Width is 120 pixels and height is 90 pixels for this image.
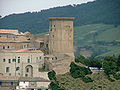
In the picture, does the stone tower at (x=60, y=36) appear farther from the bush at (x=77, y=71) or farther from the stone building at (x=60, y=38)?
the bush at (x=77, y=71)

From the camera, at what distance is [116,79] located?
81.2 meters

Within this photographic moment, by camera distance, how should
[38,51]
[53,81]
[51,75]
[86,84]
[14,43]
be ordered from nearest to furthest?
[53,81]
[86,84]
[51,75]
[38,51]
[14,43]

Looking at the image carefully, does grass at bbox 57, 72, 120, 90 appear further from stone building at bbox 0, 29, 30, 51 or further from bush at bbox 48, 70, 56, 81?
stone building at bbox 0, 29, 30, 51

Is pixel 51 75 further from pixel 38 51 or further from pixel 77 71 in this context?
pixel 38 51

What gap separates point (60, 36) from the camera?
289 feet

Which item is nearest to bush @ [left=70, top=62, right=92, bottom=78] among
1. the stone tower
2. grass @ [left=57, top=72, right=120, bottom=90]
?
grass @ [left=57, top=72, right=120, bottom=90]

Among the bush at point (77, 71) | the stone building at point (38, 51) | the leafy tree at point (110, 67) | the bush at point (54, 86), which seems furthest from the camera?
the leafy tree at point (110, 67)

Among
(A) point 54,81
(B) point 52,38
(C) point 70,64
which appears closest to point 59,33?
(B) point 52,38

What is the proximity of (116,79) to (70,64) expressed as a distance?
351 inches

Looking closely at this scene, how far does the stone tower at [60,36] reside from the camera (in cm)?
8788

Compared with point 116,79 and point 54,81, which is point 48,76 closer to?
point 54,81

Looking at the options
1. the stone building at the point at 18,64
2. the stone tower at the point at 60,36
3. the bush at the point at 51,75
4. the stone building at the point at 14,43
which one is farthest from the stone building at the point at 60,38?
the bush at the point at 51,75

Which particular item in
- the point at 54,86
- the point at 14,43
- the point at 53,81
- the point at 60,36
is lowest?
the point at 54,86

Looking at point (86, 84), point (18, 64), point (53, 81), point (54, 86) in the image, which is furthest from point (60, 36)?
point (54, 86)
